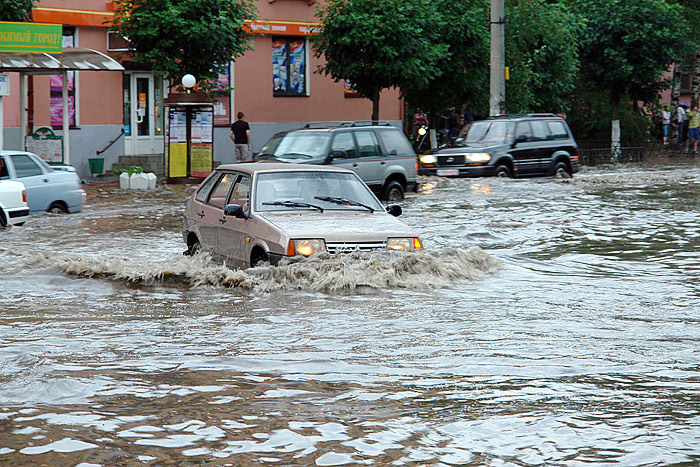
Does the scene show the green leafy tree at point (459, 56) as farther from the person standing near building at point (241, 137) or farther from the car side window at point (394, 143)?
the car side window at point (394, 143)

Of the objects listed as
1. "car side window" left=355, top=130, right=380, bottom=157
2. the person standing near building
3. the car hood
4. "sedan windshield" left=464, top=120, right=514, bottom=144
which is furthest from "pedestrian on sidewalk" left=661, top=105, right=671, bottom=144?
the car hood

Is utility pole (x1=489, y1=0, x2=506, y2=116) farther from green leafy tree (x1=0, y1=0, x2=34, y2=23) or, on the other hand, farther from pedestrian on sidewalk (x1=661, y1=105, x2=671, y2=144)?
pedestrian on sidewalk (x1=661, y1=105, x2=671, y2=144)

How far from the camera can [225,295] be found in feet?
33.0

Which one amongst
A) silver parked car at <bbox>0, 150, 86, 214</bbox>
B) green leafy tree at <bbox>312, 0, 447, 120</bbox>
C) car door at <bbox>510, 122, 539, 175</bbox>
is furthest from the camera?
green leafy tree at <bbox>312, 0, 447, 120</bbox>

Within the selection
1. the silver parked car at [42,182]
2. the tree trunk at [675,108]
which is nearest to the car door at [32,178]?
the silver parked car at [42,182]

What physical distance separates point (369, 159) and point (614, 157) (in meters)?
19.1

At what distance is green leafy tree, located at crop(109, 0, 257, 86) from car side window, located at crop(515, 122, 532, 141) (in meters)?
7.81

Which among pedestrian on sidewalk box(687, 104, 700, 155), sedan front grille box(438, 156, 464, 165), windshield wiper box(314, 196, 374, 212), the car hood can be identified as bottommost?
the car hood

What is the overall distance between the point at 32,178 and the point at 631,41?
2580cm

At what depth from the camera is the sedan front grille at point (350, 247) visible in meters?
10.1

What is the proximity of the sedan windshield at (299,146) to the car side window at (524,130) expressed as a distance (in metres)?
6.75

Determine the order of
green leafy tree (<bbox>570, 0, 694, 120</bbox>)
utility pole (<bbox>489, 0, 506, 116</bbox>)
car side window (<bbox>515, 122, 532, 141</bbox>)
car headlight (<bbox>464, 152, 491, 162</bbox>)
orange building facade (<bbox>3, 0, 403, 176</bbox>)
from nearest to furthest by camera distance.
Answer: car headlight (<bbox>464, 152, 491, 162</bbox>) < car side window (<bbox>515, 122, 532, 141</bbox>) < utility pole (<bbox>489, 0, 506, 116</bbox>) < orange building facade (<bbox>3, 0, 403, 176</bbox>) < green leafy tree (<bbox>570, 0, 694, 120</bbox>)

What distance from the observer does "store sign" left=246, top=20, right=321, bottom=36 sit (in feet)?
107

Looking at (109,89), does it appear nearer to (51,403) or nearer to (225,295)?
(225,295)
